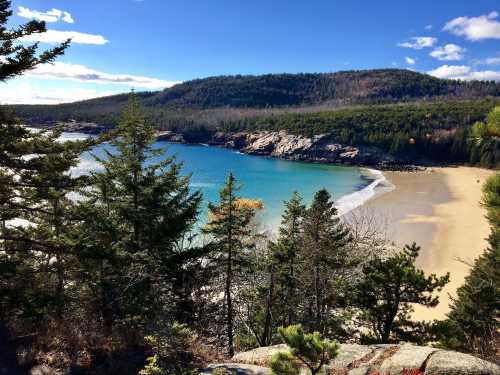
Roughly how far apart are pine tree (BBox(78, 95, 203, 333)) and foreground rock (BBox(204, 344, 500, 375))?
4006 millimetres

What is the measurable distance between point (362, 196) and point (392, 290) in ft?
189

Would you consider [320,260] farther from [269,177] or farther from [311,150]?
[311,150]

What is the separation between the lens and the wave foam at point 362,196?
61688 mm

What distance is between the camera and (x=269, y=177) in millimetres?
93875

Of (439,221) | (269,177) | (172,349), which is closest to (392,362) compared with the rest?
(172,349)

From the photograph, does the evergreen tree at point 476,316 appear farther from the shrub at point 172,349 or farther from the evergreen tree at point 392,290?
the shrub at point 172,349

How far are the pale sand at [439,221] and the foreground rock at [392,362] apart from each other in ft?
64.3

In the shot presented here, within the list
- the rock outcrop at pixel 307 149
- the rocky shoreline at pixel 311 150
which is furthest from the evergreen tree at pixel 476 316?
the rock outcrop at pixel 307 149

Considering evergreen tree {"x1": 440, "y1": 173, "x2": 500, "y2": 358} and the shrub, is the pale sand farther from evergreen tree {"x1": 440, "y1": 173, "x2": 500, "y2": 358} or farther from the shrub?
the shrub

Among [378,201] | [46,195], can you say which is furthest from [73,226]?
[378,201]

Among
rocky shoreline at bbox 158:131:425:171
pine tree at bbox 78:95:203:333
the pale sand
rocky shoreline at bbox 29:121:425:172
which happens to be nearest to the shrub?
pine tree at bbox 78:95:203:333

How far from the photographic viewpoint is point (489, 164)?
111 m

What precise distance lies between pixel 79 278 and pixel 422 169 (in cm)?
11352

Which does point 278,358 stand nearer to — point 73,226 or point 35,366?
point 35,366
